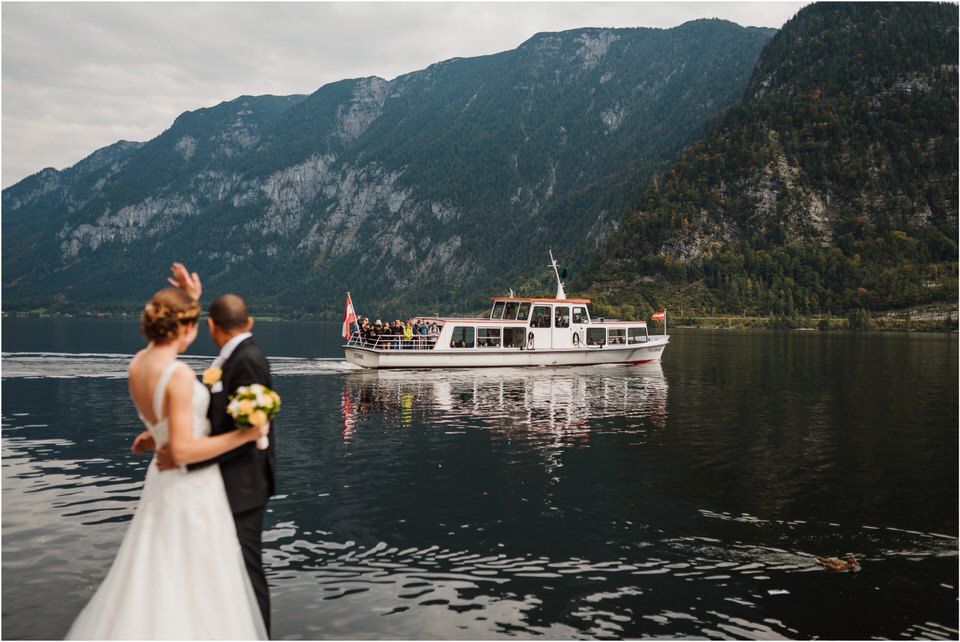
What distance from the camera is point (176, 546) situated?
6.59 m

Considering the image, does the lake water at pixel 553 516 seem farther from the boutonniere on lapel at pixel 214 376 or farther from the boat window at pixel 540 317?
the boat window at pixel 540 317

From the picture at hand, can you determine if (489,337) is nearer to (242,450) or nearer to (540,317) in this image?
(540,317)

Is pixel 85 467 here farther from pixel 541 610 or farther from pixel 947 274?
pixel 947 274

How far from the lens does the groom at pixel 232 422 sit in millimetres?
6676

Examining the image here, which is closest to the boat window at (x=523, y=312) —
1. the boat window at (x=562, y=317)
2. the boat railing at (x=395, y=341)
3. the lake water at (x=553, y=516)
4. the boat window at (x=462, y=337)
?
the boat window at (x=562, y=317)

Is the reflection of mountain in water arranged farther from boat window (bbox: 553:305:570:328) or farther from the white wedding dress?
the white wedding dress

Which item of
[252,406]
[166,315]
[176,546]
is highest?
[166,315]

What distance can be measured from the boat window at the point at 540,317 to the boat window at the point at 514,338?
1.04 meters

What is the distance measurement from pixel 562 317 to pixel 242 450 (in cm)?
5153

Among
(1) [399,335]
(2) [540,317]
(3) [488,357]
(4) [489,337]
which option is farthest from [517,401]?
(2) [540,317]

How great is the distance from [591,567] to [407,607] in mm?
3667

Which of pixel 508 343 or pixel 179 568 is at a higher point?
pixel 508 343

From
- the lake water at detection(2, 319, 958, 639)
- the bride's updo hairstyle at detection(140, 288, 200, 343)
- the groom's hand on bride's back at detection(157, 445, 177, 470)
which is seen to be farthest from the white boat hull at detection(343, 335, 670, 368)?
the bride's updo hairstyle at detection(140, 288, 200, 343)

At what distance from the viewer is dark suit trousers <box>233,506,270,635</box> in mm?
6914
